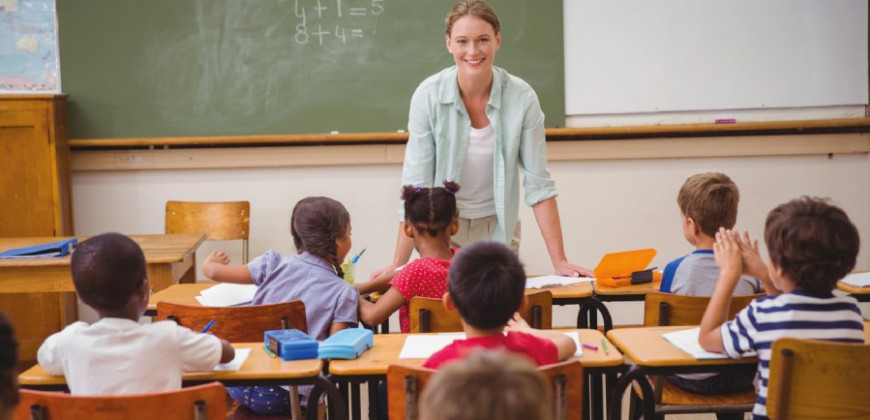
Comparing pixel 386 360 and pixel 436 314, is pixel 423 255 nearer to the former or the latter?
pixel 436 314

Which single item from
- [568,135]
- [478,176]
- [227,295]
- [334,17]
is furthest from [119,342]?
[568,135]

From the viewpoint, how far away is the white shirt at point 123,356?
6.81 ft

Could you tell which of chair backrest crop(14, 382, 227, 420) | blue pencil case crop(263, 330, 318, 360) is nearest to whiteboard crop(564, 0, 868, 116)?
blue pencil case crop(263, 330, 318, 360)

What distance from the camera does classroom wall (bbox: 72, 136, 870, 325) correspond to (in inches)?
207

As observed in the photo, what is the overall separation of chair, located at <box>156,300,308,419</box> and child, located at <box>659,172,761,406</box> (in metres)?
1.22

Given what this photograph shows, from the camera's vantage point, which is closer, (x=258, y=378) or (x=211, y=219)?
(x=258, y=378)

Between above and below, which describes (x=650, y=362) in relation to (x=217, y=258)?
below

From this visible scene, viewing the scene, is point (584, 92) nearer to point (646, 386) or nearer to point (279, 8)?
point (279, 8)

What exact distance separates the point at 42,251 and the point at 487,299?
8.76 ft

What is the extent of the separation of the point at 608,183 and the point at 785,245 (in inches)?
124

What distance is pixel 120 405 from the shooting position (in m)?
1.85

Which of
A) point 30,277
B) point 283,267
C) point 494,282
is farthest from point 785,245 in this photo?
point 30,277

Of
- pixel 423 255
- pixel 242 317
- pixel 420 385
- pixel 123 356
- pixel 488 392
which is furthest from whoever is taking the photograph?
pixel 423 255

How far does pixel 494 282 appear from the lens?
2020 mm
